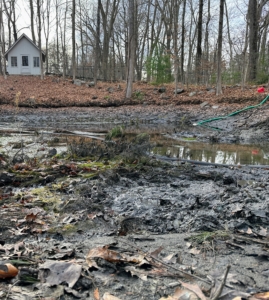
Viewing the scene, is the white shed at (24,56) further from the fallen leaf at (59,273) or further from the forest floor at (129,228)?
the fallen leaf at (59,273)

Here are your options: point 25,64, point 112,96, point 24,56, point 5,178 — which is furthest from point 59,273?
point 24,56

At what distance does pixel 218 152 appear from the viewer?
26.8 feet

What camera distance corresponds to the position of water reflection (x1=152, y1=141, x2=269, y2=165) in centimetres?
711

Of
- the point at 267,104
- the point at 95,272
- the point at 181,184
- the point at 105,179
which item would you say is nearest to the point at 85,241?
the point at 95,272

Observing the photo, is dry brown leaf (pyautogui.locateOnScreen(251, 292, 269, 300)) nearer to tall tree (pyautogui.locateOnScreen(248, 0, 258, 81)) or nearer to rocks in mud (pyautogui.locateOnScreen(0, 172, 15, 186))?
rocks in mud (pyautogui.locateOnScreen(0, 172, 15, 186))

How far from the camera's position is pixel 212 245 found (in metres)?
2.48

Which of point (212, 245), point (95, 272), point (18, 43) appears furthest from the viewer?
point (18, 43)

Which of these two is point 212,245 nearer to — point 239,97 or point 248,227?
point 248,227

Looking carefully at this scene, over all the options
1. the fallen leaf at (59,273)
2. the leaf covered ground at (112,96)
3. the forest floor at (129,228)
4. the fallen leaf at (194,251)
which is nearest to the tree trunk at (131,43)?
the leaf covered ground at (112,96)

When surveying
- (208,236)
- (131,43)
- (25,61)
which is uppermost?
(25,61)

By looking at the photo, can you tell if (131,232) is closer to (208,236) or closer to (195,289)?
(208,236)

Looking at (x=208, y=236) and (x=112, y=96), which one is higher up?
(x=112, y=96)

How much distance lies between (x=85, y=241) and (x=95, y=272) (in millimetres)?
628

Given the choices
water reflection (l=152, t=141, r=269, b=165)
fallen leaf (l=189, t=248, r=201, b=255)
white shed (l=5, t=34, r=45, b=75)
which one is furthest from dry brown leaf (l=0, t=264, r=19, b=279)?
white shed (l=5, t=34, r=45, b=75)
